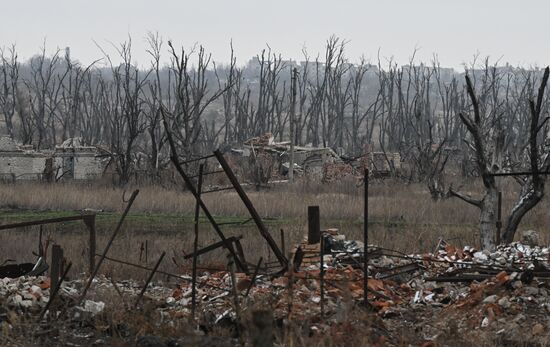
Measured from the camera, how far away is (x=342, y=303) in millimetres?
6238

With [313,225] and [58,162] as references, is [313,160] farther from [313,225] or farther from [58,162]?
[313,225]

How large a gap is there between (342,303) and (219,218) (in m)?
11.5

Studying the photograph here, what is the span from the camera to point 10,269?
8469 mm

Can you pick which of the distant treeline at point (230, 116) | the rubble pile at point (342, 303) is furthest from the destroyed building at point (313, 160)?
the rubble pile at point (342, 303)

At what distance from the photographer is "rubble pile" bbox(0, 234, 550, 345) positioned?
21.2ft

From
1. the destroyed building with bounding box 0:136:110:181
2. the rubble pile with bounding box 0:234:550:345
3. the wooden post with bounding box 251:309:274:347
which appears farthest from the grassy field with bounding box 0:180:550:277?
the wooden post with bounding box 251:309:274:347

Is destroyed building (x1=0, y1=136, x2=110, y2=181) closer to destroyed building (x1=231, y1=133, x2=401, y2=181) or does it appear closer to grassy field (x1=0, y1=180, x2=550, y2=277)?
grassy field (x1=0, y1=180, x2=550, y2=277)

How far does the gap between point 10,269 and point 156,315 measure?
2483mm

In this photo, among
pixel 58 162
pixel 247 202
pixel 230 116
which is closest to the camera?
pixel 247 202

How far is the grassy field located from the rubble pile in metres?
1.81

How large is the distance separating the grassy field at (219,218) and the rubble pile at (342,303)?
1.81m

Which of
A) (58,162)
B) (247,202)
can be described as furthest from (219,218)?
(58,162)

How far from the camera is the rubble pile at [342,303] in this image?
21.2 ft

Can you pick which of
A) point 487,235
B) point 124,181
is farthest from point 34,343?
point 124,181
